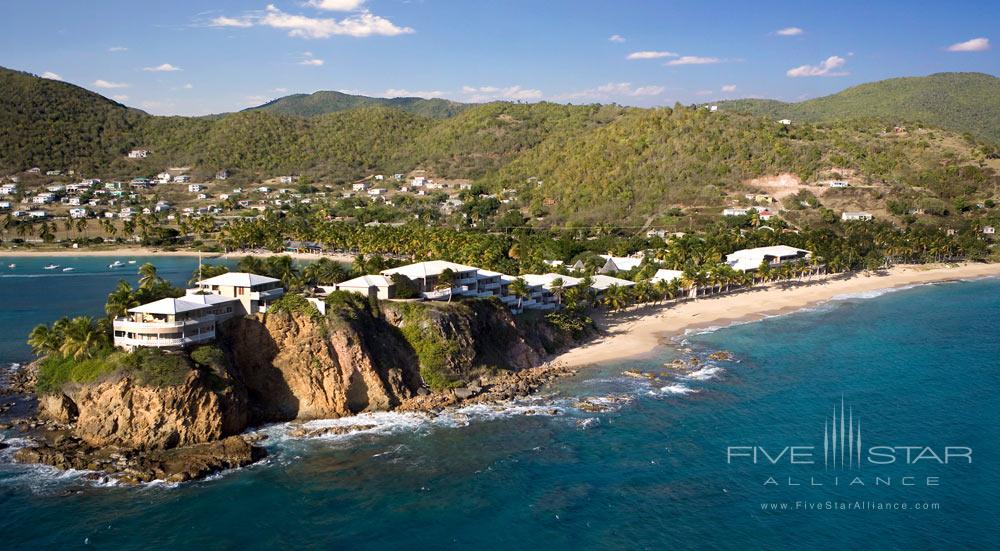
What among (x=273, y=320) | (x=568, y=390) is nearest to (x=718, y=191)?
(x=568, y=390)

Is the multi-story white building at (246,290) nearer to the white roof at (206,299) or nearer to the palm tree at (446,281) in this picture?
the white roof at (206,299)

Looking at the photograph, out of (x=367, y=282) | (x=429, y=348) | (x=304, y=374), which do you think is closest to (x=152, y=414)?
(x=304, y=374)

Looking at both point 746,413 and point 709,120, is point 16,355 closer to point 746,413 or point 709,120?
point 746,413

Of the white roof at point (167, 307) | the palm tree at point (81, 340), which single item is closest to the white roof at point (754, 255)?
the white roof at point (167, 307)

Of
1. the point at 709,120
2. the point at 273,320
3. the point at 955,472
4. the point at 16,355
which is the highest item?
the point at 709,120

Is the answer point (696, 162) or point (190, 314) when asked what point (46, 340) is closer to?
point (190, 314)

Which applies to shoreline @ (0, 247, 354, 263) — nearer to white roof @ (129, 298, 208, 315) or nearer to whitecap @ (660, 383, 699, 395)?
white roof @ (129, 298, 208, 315)
